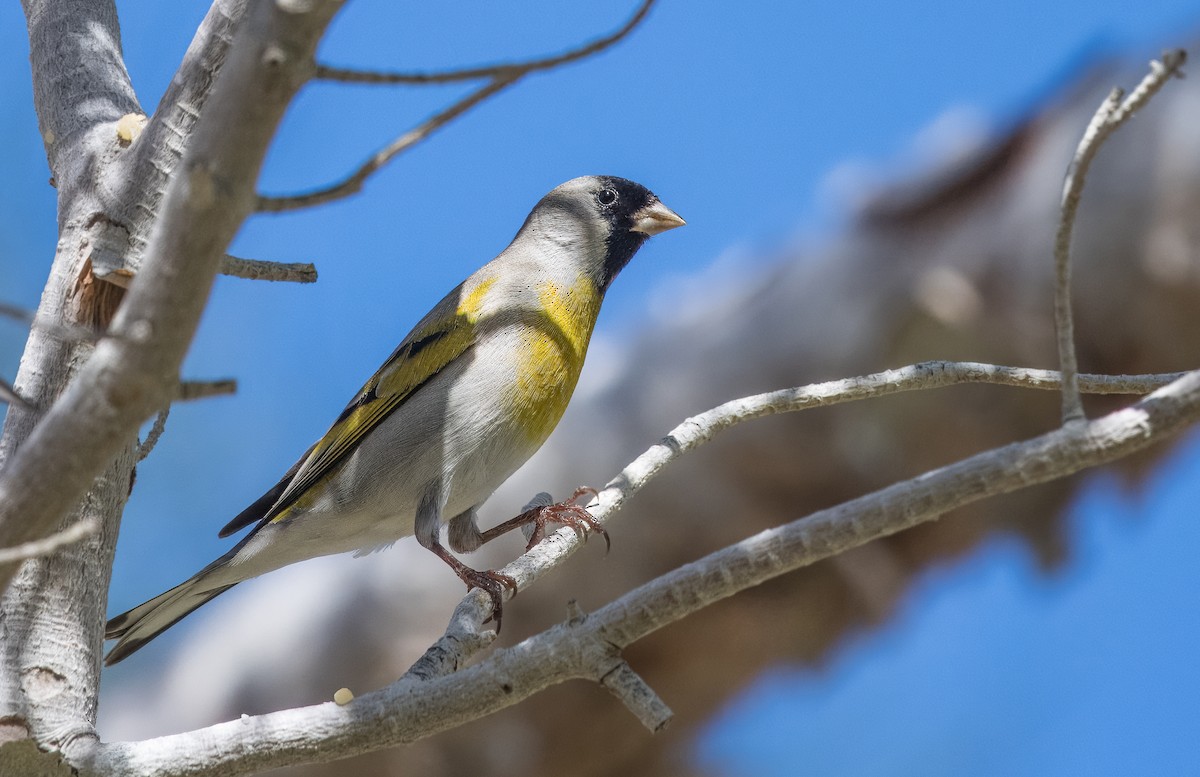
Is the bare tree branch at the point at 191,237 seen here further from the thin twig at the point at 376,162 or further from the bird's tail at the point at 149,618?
the bird's tail at the point at 149,618

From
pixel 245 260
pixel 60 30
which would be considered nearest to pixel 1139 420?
pixel 245 260

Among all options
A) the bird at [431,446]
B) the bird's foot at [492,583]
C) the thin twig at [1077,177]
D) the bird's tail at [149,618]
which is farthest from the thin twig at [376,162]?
the bird's tail at [149,618]

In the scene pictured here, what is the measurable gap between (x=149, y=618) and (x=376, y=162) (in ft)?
7.86

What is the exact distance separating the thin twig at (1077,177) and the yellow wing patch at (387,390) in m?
2.34

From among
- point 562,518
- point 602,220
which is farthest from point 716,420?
point 602,220

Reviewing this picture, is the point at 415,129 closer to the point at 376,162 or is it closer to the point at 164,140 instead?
the point at 376,162

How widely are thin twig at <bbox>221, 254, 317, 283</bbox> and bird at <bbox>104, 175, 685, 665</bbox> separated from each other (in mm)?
1074

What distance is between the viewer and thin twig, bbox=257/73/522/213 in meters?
1.56

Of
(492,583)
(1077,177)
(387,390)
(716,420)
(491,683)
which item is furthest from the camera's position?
(387,390)

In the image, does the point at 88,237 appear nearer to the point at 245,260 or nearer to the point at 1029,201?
the point at 245,260

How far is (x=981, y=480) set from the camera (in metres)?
1.89

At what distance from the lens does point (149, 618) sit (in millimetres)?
3469

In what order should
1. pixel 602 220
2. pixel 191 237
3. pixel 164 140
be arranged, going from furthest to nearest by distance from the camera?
pixel 602 220, pixel 164 140, pixel 191 237

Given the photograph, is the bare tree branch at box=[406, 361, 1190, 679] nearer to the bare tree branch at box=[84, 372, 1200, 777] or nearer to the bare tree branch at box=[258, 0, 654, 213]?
the bare tree branch at box=[84, 372, 1200, 777]
